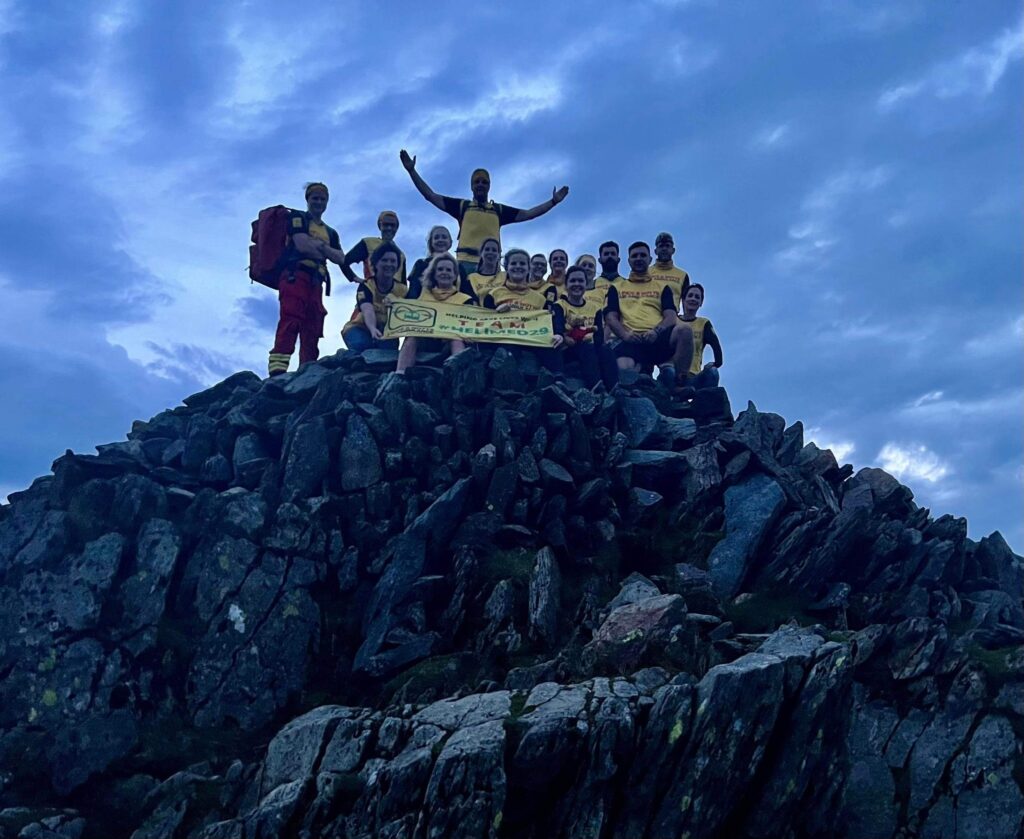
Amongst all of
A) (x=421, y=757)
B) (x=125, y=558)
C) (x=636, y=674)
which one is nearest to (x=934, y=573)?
(x=636, y=674)

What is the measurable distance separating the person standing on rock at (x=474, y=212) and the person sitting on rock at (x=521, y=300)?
2.76m

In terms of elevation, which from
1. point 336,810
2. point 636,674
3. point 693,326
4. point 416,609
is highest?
point 693,326

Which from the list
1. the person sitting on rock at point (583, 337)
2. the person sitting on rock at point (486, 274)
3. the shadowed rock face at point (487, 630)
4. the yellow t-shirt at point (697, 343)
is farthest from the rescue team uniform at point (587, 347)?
the yellow t-shirt at point (697, 343)

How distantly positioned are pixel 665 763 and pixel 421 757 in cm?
Answer: 456

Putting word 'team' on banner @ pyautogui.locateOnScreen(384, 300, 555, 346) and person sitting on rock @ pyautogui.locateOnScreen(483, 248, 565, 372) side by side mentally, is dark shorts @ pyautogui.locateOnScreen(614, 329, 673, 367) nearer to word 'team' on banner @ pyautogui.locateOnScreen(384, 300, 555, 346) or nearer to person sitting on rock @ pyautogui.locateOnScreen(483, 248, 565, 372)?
person sitting on rock @ pyautogui.locateOnScreen(483, 248, 565, 372)

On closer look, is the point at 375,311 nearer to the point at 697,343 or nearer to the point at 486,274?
the point at 486,274

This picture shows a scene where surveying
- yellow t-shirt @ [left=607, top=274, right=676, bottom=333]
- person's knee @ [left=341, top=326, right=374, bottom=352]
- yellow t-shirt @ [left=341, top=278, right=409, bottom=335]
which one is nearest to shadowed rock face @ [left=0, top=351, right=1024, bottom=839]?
person's knee @ [left=341, top=326, right=374, bottom=352]

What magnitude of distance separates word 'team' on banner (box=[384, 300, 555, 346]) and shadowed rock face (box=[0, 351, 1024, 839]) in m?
1.11

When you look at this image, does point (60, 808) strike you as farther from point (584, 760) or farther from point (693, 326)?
point (693, 326)

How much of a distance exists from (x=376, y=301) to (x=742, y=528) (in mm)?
14615

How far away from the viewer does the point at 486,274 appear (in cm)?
3575

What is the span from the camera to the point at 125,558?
87.4 feet

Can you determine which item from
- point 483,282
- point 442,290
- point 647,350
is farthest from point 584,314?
point 442,290

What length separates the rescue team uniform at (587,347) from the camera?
3462cm
